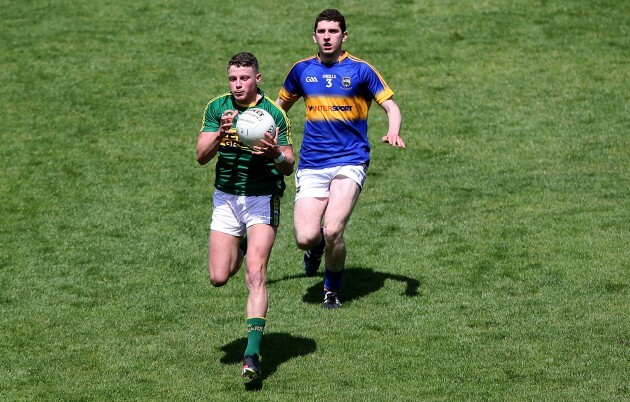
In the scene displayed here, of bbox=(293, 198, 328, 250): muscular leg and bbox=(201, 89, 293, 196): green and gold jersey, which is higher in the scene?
bbox=(201, 89, 293, 196): green and gold jersey

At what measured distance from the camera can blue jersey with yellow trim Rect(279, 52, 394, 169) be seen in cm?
1077

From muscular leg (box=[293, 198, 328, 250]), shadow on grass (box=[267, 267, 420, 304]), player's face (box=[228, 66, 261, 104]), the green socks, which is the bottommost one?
shadow on grass (box=[267, 267, 420, 304])

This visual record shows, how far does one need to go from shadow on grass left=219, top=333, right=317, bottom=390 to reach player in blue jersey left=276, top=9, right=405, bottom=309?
113 cm

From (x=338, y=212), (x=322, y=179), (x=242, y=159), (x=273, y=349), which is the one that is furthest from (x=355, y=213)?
(x=242, y=159)

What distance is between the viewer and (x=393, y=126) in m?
10.2

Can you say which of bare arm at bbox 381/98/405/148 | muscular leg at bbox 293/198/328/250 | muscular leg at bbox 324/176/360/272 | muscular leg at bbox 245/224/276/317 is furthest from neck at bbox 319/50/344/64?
muscular leg at bbox 245/224/276/317

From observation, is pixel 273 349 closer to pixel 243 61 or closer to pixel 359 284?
pixel 359 284

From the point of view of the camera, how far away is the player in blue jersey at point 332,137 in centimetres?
1062

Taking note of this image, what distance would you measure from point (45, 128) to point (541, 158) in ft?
26.3

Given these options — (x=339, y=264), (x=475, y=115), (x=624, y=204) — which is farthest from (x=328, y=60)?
(x=475, y=115)

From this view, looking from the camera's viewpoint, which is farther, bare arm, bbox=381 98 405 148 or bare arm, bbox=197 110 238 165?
bare arm, bbox=381 98 405 148

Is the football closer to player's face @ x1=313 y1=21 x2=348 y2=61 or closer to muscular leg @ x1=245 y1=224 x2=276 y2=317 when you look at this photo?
muscular leg @ x1=245 y1=224 x2=276 y2=317

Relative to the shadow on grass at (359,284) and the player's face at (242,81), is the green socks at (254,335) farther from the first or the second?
the shadow on grass at (359,284)

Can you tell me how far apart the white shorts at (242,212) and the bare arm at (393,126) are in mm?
1340
